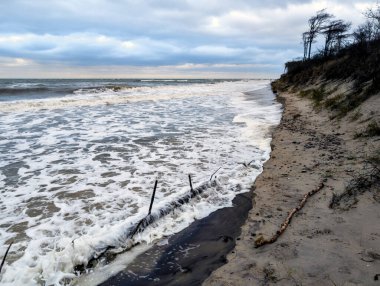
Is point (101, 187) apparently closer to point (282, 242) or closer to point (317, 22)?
point (282, 242)

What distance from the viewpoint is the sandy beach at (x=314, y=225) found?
10.6 ft

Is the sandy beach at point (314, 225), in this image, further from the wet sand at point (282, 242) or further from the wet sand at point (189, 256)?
the wet sand at point (189, 256)

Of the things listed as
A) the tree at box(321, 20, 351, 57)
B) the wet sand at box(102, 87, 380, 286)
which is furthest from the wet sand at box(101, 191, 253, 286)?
the tree at box(321, 20, 351, 57)

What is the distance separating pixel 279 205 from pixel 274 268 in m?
1.85

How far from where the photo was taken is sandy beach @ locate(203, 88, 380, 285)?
10.6 ft

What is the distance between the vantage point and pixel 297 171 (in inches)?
261

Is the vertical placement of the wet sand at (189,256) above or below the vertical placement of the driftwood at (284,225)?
below

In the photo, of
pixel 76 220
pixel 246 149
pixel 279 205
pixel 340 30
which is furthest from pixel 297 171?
pixel 340 30

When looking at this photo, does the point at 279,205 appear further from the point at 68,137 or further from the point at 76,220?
the point at 68,137

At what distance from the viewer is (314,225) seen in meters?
4.23

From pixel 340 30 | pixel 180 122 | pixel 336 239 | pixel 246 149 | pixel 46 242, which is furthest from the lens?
pixel 340 30

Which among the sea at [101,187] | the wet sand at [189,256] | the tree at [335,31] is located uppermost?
the tree at [335,31]

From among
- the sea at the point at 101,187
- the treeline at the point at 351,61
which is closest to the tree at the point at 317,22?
the treeline at the point at 351,61

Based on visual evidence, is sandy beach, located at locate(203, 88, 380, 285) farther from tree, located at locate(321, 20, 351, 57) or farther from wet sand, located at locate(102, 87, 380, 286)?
tree, located at locate(321, 20, 351, 57)
